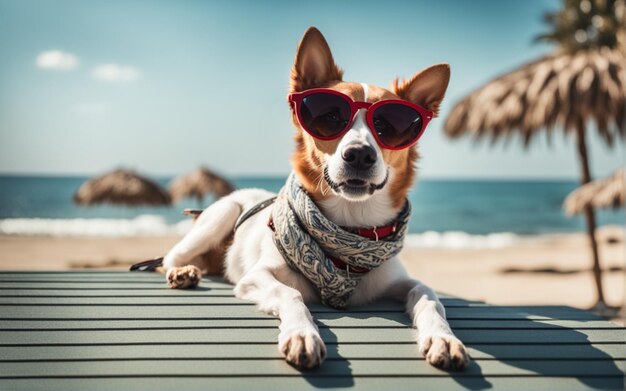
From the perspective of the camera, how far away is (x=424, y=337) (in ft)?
6.91

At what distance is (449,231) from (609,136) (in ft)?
88.0

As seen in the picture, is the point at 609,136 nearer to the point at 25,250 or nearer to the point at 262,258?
the point at 262,258

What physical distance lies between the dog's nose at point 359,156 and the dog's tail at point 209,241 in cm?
148

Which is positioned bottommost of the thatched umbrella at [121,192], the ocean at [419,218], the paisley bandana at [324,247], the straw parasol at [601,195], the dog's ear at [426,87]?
the ocean at [419,218]

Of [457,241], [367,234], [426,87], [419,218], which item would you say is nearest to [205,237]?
[367,234]

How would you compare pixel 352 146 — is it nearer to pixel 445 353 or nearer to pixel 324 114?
pixel 324 114

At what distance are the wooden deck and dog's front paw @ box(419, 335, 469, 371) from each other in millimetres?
35

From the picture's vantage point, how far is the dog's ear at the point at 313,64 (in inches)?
104

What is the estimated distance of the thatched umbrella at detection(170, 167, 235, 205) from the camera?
14648mm

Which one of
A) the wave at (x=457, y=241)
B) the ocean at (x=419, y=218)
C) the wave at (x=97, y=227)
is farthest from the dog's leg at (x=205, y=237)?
the wave at (x=97, y=227)

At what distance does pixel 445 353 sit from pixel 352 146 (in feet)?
3.33

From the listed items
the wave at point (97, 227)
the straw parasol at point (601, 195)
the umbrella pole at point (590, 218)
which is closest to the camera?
the straw parasol at point (601, 195)

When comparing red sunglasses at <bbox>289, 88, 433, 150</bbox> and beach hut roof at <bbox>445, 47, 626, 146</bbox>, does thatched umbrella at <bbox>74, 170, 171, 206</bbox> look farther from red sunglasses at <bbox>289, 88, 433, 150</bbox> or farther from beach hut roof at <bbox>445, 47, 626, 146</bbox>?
red sunglasses at <bbox>289, 88, 433, 150</bbox>

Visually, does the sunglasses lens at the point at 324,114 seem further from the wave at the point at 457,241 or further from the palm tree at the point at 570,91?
the wave at the point at 457,241
